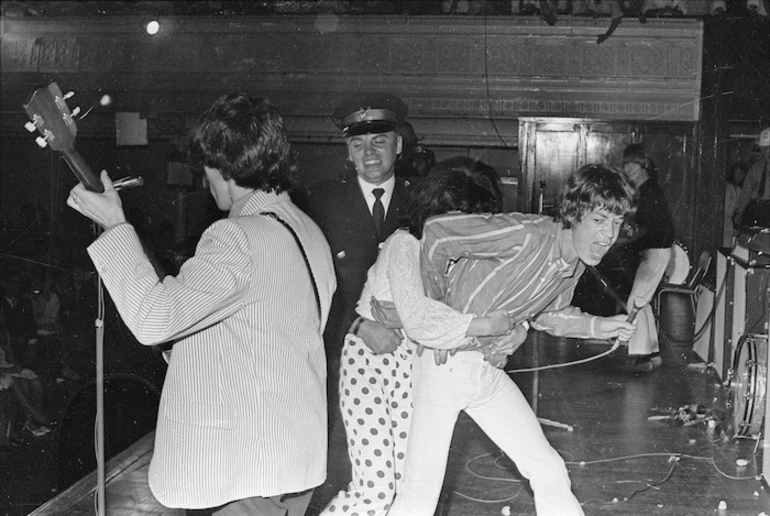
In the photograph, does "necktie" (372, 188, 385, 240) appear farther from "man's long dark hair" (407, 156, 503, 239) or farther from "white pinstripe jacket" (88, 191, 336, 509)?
"white pinstripe jacket" (88, 191, 336, 509)

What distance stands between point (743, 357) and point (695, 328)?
2.51 ft

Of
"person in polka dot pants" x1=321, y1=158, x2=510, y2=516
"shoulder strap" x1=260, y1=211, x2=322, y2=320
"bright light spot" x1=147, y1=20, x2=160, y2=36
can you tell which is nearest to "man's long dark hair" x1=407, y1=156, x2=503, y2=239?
"person in polka dot pants" x1=321, y1=158, x2=510, y2=516

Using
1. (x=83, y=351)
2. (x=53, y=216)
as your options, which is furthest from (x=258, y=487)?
(x=53, y=216)

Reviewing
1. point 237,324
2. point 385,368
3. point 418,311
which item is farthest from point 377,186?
point 237,324

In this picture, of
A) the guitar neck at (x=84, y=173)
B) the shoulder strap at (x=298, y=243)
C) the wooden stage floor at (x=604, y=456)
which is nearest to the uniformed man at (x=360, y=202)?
the wooden stage floor at (x=604, y=456)

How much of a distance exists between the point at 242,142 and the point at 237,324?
0.33m

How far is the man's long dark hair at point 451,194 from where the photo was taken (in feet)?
7.17

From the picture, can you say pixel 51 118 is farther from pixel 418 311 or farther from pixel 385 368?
pixel 385 368

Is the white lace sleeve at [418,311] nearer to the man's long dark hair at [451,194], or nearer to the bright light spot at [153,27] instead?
the man's long dark hair at [451,194]

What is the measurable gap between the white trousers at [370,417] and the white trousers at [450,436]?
0.13m

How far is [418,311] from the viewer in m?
2.00

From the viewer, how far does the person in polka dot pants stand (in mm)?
2188

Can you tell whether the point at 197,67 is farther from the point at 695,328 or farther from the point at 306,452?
the point at 306,452

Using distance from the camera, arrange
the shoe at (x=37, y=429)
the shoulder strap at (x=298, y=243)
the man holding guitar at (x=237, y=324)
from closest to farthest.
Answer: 1. the man holding guitar at (x=237, y=324)
2. the shoulder strap at (x=298, y=243)
3. the shoe at (x=37, y=429)
